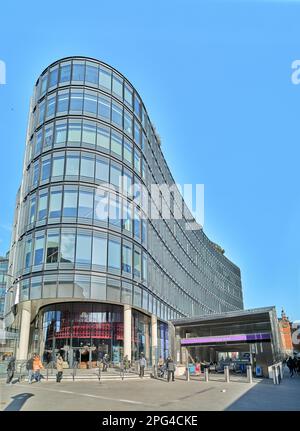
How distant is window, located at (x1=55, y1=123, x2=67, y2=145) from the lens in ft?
117

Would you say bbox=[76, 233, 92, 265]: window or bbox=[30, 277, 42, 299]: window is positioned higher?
bbox=[76, 233, 92, 265]: window

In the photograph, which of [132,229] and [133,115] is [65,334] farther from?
[133,115]

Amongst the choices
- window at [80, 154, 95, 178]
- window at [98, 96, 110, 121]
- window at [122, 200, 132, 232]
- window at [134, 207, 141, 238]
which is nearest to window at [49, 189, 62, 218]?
window at [80, 154, 95, 178]

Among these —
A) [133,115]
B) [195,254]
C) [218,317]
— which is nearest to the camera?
[218,317]

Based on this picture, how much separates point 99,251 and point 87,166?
7.89m

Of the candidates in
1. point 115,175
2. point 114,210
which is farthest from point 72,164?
point 114,210

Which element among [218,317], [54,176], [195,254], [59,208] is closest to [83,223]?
[59,208]

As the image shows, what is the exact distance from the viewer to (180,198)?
61.8m

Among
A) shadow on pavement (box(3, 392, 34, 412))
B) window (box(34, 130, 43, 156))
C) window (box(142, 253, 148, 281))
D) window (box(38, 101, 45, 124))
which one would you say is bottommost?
shadow on pavement (box(3, 392, 34, 412))

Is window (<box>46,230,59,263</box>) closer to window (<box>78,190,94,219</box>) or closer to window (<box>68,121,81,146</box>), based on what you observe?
window (<box>78,190,94,219</box>)

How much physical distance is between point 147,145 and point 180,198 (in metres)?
17.1

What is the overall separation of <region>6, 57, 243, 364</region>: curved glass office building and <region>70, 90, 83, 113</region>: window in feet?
0.31

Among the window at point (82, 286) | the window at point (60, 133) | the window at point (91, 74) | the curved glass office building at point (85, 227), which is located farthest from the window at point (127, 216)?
the window at point (91, 74)

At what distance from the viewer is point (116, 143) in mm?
38375
